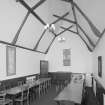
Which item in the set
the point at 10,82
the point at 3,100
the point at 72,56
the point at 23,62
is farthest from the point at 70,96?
the point at 72,56

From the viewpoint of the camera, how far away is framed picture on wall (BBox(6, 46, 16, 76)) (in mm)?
6125

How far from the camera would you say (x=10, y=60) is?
251 inches

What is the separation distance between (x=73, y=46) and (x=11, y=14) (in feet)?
22.4

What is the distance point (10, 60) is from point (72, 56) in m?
6.00

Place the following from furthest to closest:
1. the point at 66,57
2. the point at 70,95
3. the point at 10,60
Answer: the point at 66,57 → the point at 10,60 → the point at 70,95

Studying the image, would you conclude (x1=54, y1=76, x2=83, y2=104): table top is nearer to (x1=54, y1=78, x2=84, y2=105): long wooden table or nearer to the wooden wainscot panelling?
(x1=54, y1=78, x2=84, y2=105): long wooden table

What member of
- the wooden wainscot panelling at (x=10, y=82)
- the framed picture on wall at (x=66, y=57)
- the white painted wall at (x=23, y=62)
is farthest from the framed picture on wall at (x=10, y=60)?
the framed picture on wall at (x=66, y=57)

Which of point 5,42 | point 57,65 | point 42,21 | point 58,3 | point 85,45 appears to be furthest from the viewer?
point 57,65

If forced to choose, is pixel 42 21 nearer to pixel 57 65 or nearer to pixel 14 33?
pixel 14 33

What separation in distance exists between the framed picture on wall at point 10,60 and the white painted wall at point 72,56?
5.24 meters

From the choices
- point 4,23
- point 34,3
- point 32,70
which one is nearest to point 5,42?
point 4,23

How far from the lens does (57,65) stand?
11.7m

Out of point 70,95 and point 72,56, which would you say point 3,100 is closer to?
point 70,95

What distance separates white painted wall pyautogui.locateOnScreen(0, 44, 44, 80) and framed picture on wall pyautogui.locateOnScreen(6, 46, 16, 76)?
0.19 m
